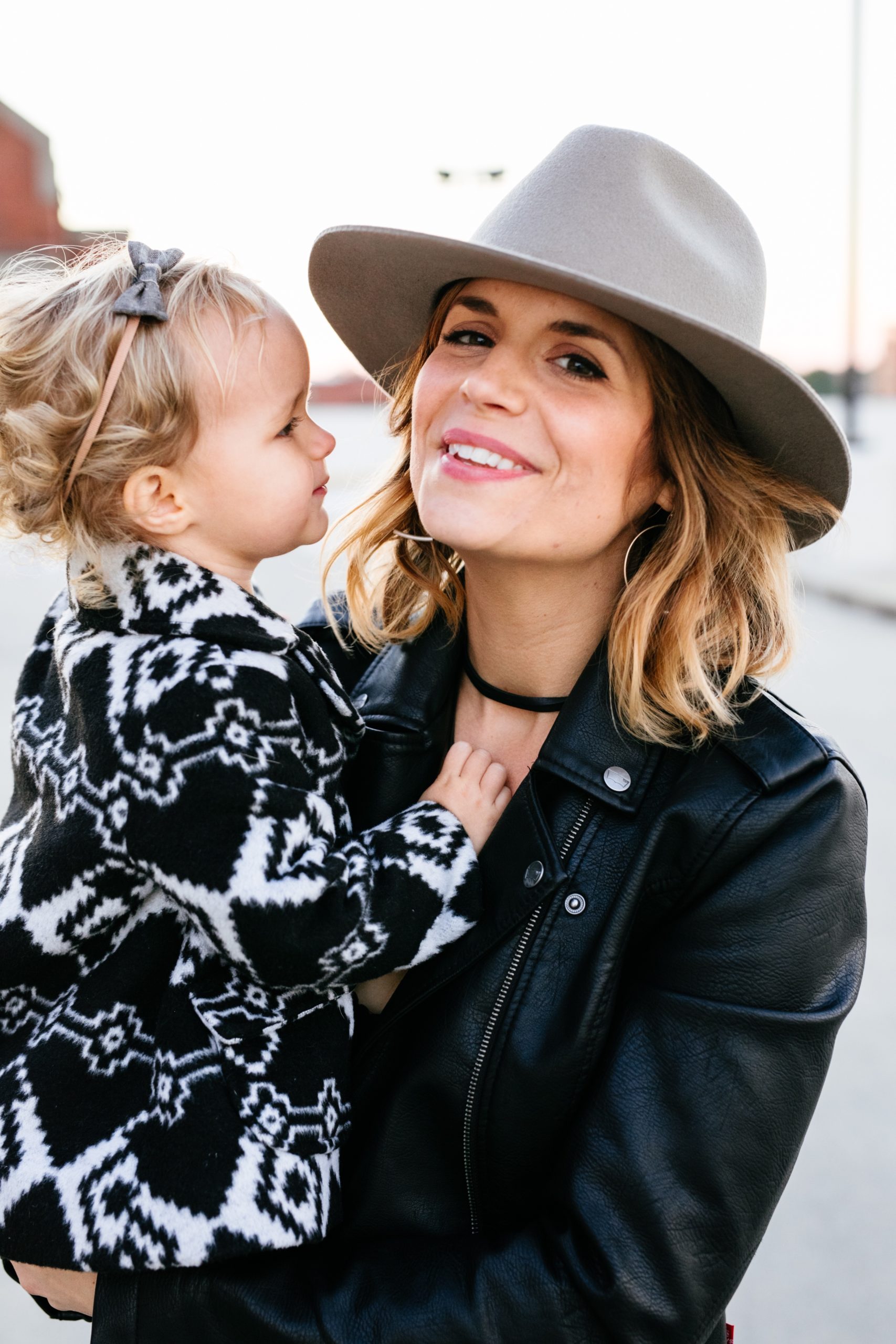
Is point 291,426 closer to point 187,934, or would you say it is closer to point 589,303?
point 589,303

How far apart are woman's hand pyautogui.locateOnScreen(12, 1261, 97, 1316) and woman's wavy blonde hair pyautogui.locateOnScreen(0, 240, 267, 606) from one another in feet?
3.15

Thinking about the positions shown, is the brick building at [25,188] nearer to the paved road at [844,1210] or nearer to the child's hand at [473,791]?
the paved road at [844,1210]

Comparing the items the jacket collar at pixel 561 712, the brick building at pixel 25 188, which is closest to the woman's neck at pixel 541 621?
the jacket collar at pixel 561 712

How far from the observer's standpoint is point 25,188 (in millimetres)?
28297

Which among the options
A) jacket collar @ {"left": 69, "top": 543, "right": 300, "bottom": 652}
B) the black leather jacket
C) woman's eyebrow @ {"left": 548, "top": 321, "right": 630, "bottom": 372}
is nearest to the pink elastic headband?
jacket collar @ {"left": 69, "top": 543, "right": 300, "bottom": 652}

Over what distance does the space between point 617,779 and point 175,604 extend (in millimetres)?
688

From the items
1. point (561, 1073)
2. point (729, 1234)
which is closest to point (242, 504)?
point (561, 1073)

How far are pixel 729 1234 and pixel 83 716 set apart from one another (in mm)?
1080

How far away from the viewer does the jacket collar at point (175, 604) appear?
1.65 meters

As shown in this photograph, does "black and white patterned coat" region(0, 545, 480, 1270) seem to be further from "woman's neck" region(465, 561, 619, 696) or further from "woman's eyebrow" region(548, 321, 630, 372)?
"woman's eyebrow" region(548, 321, 630, 372)

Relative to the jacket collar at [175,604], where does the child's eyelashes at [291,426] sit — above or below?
above

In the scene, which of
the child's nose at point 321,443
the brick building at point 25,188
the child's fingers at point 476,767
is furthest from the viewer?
the brick building at point 25,188

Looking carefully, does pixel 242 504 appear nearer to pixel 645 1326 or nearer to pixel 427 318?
pixel 427 318

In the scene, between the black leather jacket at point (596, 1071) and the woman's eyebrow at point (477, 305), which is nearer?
the black leather jacket at point (596, 1071)
